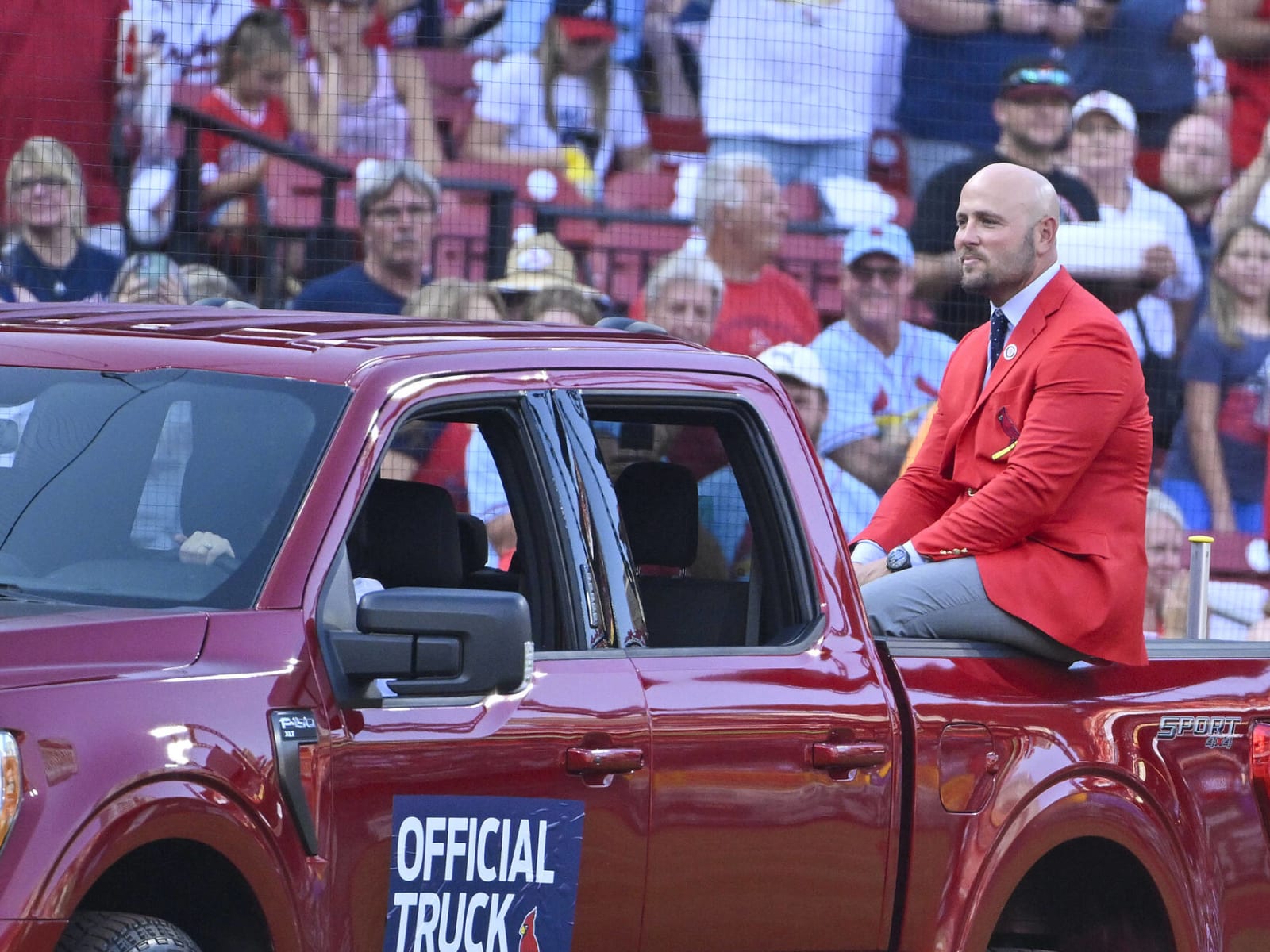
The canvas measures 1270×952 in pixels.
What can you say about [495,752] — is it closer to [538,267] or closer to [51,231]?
[51,231]

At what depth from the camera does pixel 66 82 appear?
10500 millimetres

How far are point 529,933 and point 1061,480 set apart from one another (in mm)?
1943

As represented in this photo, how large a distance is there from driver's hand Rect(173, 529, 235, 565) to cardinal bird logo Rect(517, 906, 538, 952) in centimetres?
80

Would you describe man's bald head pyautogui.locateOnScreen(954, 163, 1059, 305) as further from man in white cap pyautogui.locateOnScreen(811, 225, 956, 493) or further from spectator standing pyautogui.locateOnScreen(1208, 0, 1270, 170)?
spectator standing pyautogui.locateOnScreen(1208, 0, 1270, 170)

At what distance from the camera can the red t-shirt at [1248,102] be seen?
12805 mm

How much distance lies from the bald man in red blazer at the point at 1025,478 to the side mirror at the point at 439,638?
1687mm

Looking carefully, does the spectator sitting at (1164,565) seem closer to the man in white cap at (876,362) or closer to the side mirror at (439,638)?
the man in white cap at (876,362)

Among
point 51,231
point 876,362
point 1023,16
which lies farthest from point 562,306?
point 1023,16

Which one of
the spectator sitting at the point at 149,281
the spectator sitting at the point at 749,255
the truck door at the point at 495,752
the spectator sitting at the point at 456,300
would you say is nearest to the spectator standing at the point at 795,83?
the spectator sitting at the point at 749,255

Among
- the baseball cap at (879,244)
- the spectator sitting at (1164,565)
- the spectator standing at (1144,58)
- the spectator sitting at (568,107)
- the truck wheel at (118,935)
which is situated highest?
the spectator standing at (1144,58)

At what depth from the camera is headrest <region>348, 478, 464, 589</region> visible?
4.23 meters

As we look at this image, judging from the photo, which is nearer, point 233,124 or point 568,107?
point 233,124

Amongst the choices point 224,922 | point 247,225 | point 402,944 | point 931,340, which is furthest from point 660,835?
point 931,340

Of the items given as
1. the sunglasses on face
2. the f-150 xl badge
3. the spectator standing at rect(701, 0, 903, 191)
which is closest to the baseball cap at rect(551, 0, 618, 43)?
the spectator standing at rect(701, 0, 903, 191)
